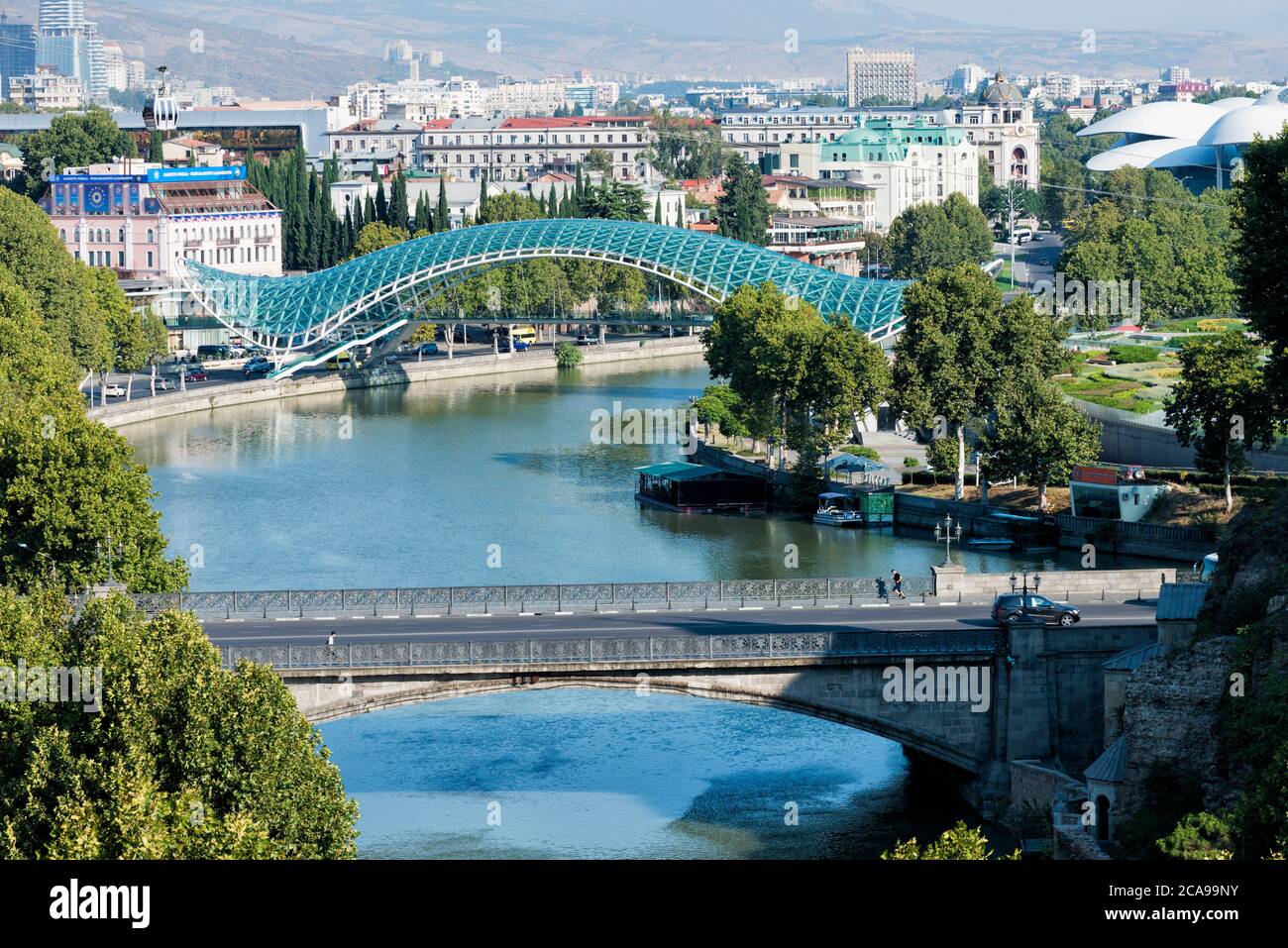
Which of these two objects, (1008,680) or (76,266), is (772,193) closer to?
(76,266)

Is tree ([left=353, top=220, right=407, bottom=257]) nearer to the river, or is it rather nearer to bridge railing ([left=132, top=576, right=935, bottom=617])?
the river

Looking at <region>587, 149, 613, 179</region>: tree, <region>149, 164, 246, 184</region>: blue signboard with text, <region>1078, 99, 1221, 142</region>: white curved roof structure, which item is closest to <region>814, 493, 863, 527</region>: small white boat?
<region>149, 164, 246, 184</region>: blue signboard with text

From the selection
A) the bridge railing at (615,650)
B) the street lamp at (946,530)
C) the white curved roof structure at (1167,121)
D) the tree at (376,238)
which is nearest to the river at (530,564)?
the street lamp at (946,530)

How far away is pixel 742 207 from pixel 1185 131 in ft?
143

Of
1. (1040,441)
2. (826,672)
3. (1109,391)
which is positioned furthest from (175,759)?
(1109,391)

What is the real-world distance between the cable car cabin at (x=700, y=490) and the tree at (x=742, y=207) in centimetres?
5767

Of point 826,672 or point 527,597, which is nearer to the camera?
point 826,672

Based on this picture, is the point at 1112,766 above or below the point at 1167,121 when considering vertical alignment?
below

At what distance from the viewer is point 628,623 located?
3553 cm

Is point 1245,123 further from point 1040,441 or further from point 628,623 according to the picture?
point 628,623

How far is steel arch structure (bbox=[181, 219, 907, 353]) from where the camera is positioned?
82.9 m

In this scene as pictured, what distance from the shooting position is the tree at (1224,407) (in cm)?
5253

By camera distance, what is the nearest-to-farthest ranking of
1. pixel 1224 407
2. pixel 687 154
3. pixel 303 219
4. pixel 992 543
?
1. pixel 1224 407
2. pixel 992 543
3. pixel 303 219
4. pixel 687 154

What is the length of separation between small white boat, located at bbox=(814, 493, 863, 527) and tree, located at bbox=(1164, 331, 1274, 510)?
310 inches
